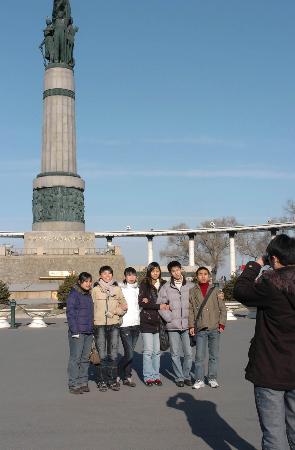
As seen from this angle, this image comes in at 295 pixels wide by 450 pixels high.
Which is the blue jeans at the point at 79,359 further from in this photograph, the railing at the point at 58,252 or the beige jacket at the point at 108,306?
the railing at the point at 58,252

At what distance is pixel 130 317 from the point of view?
7535mm

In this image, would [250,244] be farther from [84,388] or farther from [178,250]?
[84,388]

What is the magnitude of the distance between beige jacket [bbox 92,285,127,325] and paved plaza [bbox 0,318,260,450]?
36.1 inches

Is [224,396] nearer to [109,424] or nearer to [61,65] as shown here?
[109,424]

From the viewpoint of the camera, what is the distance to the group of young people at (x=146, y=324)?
23.0 ft

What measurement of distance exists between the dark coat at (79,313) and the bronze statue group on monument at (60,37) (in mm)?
Answer: 27238

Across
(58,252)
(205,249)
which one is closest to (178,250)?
(205,249)

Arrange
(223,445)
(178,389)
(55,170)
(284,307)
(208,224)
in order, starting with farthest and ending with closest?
(208,224), (55,170), (178,389), (223,445), (284,307)

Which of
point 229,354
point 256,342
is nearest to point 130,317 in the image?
A: point 229,354

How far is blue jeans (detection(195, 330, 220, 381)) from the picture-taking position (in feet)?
22.9

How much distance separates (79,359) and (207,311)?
70.6 inches

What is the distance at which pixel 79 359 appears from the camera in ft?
22.9

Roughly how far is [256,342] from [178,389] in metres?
3.84

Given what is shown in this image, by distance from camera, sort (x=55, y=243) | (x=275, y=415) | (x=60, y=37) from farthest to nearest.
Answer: (x=60, y=37) → (x=55, y=243) → (x=275, y=415)
